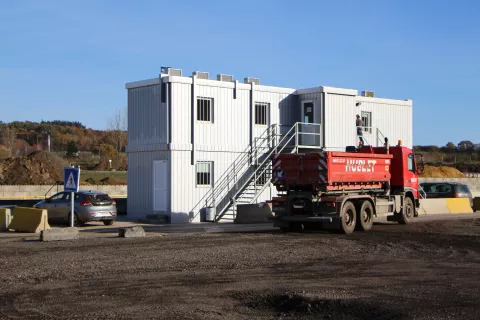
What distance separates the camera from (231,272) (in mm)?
13562

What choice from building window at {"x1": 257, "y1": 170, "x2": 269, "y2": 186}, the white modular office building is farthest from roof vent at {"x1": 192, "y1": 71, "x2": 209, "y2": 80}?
building window at {"x1": 257, "y1": 170, "x2": 269, "y2": 186}

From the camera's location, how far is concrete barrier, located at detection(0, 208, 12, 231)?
81.2 ft

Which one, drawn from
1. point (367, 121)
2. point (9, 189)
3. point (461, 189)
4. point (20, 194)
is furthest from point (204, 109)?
point (9, 189)

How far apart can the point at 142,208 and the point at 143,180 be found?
1.26 metres

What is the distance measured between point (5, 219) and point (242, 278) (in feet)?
48.7

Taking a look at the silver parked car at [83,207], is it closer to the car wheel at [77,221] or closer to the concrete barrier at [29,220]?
the car wheel at [77,221]

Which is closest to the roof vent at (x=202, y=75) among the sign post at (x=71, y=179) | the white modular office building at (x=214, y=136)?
the white modular office building at (x=214, y=136)

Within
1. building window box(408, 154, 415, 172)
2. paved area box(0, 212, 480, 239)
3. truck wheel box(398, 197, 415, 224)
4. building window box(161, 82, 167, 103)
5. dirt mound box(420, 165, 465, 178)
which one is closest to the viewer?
paved area box(0, 212, 480, 239)

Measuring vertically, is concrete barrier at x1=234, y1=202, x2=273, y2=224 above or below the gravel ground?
above

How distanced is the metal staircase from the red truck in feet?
20.1

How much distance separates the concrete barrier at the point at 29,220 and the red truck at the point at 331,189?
8.04 meters

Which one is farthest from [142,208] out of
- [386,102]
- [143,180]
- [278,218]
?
[386,102]

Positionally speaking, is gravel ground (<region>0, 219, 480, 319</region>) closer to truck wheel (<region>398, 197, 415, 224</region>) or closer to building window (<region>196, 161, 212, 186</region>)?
truck wheel (<region>398, 197, 415, 224</region>)

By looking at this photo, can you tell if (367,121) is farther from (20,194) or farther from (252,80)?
(20,194)
